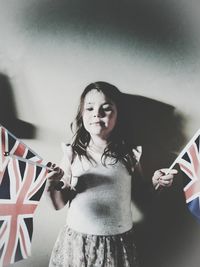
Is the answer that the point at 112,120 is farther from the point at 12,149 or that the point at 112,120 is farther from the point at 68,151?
the point at 12,149

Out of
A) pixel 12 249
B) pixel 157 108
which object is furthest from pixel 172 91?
pixel 12 249

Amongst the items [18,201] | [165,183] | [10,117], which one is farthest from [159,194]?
[10,117]

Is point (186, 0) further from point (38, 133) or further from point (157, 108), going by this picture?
point (38, 133)

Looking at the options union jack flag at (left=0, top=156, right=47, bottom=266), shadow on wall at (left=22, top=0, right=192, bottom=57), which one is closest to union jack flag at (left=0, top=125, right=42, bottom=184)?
union jack flag at (left=0, top=156, right=47, bottom=266)

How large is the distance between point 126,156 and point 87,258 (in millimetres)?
372

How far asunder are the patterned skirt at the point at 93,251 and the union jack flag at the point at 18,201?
0.13 m

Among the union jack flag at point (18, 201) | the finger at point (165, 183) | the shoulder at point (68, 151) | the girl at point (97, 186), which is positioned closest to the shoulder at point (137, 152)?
the girl at point (97, 186)

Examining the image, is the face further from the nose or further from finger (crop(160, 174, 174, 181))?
finger (crop(160, 174, 174, 181))

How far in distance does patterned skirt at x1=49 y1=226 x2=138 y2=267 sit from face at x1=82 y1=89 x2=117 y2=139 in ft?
1.18

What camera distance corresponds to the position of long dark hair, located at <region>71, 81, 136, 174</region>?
3.71 ft

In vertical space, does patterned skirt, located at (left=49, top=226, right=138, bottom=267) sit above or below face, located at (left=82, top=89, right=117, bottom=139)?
below

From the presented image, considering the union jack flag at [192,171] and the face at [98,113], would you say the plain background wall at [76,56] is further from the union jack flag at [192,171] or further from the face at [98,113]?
the union jack flag at [192,171]

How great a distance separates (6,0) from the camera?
45.0 inches

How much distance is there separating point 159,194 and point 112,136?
0.94ft
